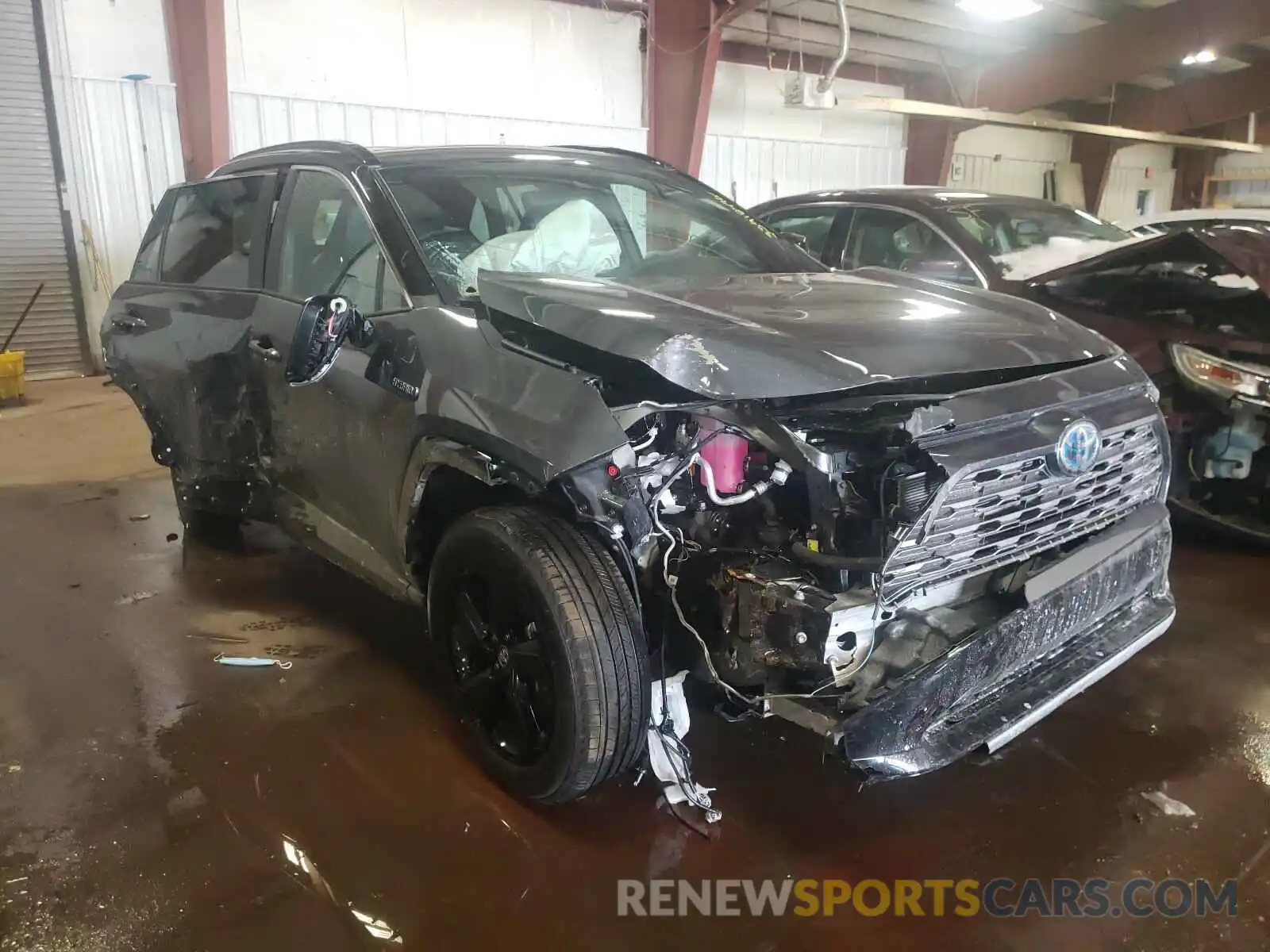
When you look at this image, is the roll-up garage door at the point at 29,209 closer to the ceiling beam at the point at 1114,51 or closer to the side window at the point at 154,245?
the side window at the point at 154,245

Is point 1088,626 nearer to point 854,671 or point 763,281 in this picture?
point 854,671

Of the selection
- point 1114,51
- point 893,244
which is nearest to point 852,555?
point 893,244

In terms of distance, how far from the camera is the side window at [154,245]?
12.7 ft

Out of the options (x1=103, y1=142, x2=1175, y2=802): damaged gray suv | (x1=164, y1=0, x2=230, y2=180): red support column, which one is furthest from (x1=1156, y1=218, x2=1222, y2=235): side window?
(x1=164, y1=0, x2=230, y2=180): red support column

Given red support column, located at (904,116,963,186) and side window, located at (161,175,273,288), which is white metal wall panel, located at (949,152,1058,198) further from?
side window, located at (161,175,273,288)

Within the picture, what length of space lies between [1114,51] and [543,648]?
1119 centimetres

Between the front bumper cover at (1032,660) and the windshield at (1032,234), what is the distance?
236 centimetres

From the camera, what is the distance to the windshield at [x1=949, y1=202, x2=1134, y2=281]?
463cm

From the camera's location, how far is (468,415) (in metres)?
2.13

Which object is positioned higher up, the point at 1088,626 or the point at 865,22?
the point at 865,22

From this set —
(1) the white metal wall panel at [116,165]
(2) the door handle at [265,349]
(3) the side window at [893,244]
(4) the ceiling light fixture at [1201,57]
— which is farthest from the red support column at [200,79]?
(4) the ceiling light fixture at [1201,57]

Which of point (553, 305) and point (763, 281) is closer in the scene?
point (553, 305)

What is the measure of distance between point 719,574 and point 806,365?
47 centimetres

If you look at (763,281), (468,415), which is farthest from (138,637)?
(763,281)
